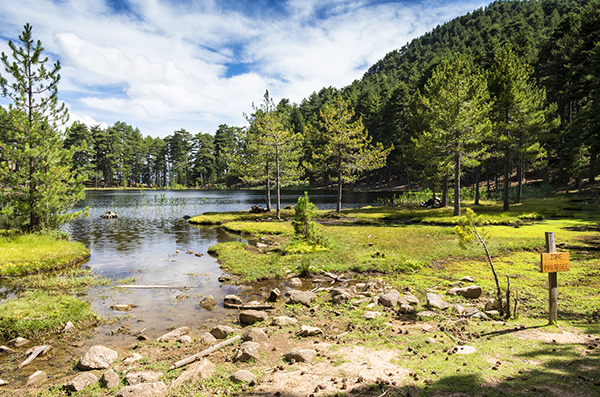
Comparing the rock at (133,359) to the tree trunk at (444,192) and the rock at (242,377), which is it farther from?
the tree trunk at (444,192)

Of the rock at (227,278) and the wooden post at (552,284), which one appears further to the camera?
the rock at (227,278)

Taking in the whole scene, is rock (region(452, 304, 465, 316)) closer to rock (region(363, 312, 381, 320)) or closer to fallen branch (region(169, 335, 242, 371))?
rock (region(363, 312, 381, 320))

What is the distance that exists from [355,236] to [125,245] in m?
16.0

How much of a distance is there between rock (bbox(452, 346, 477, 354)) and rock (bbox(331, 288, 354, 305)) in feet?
13.1

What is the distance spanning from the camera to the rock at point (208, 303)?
10424 mm

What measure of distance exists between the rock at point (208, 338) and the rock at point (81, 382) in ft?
7.35

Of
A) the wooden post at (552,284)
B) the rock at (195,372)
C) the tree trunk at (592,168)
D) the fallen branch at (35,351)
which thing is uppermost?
the tree trunk at (592,168)

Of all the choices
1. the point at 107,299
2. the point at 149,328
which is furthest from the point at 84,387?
the point at 107,299

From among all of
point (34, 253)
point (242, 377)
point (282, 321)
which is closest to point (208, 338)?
point (282, 321)

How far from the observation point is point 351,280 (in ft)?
41.9

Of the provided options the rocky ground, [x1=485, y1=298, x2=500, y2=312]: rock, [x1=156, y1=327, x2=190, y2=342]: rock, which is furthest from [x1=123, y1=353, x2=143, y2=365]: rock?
[x1=485, y1=298, x2=500, y2=312]: rock

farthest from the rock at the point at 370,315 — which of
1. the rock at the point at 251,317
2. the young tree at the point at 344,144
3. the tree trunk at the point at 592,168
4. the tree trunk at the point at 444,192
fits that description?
the tree trunk at the point at 592,168

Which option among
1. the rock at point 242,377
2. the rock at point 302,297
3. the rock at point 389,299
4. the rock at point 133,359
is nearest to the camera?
the rock at point 242,377

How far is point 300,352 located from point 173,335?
3.67 meters
